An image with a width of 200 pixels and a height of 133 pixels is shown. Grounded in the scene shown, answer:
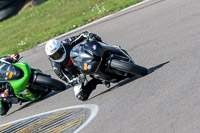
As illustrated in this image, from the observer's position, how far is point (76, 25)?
1486 centimetres

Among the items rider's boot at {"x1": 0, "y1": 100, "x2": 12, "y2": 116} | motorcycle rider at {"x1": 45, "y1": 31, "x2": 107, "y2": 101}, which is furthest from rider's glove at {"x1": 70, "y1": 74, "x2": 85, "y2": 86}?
rider's boot at {"x1": 0, "y1": 100, "x2": 12, "y2": 116}

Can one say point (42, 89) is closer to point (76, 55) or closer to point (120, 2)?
point (76, 55)

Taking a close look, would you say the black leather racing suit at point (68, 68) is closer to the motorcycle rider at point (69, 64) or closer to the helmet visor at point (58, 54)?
the motorcycle rider at point (69, 64)

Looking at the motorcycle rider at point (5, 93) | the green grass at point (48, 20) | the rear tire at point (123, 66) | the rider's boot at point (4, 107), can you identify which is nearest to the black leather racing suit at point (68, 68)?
the rear tire at point (123, 66)

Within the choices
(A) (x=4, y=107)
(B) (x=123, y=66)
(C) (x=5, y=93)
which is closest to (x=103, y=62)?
(B) (x=123, y=66)

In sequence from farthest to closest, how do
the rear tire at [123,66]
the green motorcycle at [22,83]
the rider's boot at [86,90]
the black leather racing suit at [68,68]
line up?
1. the green motorcycle at [22,83]
2. the black leather racing suit at [68,68]
3. the rider's boot at [86,90]
4. the rear tire at [123,66]

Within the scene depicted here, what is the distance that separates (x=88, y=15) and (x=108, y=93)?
8.50 m

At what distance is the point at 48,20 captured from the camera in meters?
18.8

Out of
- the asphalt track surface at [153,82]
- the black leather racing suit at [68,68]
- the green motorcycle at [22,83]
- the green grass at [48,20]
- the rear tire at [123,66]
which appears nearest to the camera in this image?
the asphalt track surface at [153,82]

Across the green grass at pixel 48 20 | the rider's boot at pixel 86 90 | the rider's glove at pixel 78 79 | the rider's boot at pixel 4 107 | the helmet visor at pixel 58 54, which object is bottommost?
the green grass at pixel 48 20

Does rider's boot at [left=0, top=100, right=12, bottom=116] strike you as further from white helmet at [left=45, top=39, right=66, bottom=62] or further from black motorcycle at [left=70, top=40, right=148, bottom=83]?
black motorcycle at [left=70, top=40, right=148, bottom=83]

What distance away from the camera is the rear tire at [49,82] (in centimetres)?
874

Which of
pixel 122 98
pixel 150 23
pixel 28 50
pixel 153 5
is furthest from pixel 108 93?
pixel 28 50

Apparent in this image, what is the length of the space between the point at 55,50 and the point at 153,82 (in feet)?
6.51
